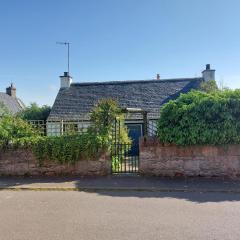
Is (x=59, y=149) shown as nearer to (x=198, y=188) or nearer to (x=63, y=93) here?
(x=198, y=188)

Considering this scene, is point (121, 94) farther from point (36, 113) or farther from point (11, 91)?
point (11, 91)

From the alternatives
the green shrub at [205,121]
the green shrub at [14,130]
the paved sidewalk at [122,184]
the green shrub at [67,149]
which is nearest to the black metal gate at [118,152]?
the green shrub at [67,149]

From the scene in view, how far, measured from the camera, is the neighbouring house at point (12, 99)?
35009 millimetres

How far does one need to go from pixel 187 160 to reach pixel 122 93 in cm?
1436

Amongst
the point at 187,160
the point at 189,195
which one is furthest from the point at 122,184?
the point at 187,160

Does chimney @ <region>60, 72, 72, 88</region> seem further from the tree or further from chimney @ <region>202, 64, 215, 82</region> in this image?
chimney @ <region>202, 64, 215, 82</region>

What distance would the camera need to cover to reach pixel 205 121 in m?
9.66

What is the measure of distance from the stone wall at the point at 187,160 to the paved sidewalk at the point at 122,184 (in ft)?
1.06

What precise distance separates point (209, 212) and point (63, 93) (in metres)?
19.0

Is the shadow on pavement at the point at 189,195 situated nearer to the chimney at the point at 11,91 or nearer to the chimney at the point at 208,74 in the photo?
the chimney at the point at 208,74

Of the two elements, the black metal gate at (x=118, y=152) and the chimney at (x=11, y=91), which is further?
the chimney at (x=11, y=91)

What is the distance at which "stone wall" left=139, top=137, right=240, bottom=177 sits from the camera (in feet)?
32.3

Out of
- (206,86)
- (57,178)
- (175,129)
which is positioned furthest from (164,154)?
(206,86)

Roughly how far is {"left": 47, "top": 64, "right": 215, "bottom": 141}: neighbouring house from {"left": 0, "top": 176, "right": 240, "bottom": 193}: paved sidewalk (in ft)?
38.5
